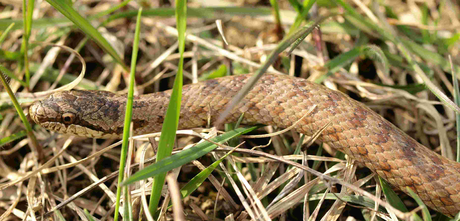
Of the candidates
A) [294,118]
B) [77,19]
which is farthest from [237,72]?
[77,19]

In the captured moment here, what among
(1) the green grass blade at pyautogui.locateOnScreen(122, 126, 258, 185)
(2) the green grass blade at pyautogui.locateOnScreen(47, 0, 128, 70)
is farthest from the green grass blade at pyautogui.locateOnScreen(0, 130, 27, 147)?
A: (1) the green grass blade at pyautogui.locateOnScreen(122, 126, 258, 185)

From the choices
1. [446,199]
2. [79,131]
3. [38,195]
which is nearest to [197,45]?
[79,131]

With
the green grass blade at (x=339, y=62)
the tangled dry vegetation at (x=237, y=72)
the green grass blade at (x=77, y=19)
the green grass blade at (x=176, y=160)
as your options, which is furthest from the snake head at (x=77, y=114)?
the green grass blade at (x=339, y=62)

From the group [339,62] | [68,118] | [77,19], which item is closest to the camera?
[77,19]

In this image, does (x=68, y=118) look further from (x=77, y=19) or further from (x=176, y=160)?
(x=176, y=160)

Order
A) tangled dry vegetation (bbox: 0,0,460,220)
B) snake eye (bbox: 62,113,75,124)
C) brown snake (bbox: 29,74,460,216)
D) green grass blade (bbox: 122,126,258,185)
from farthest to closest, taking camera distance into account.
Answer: snake eye (bbox: 62,113,75,124) < tangled dry vegetation (bbox: 0,0,460,220) < brown snake (bbox: 29,74,460,216) < green grass blade (bbox: 122,126,258,185)

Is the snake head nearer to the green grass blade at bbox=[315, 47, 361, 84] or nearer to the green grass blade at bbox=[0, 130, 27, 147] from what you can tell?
the green grass blade at bbox=[0, 130, 27, 147]

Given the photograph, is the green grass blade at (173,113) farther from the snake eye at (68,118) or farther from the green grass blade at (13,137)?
the green grass blade at (13,137)
